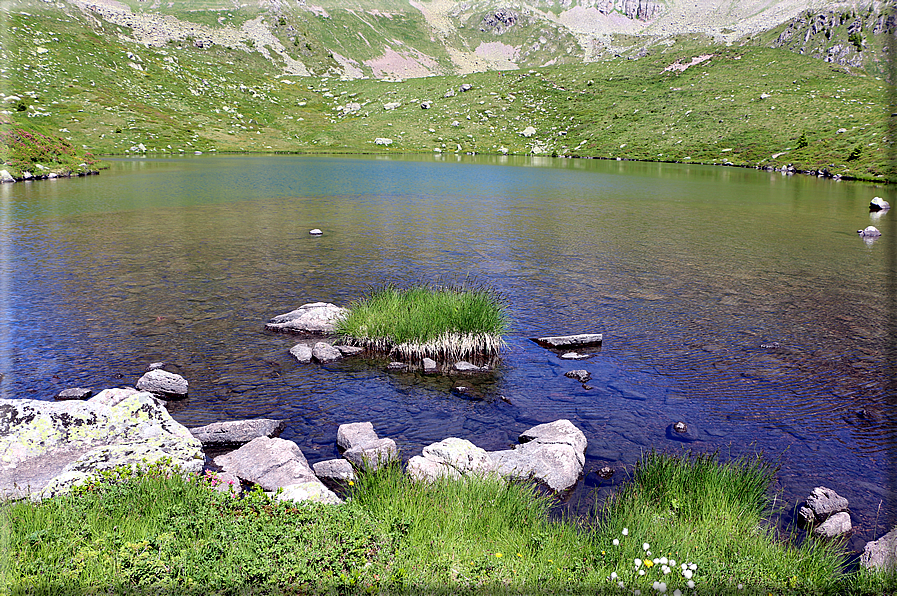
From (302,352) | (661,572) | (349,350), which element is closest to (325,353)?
(302,352)

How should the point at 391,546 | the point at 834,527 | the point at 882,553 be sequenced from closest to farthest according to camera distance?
the point at 391,546 < the point at 882,553 < the point at 834,527

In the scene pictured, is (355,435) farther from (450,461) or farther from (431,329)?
(431,329)

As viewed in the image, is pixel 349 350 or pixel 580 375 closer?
pixel 580 375

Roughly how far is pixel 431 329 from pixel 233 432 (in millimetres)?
7733

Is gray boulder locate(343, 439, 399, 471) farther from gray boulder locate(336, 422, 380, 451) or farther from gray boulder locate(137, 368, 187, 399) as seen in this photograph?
gray boulder locate(137, 368, 187, 399)

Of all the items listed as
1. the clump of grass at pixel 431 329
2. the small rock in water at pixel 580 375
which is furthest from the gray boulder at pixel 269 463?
the small rock in water at pixel 580 375

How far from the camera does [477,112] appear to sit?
18525cm

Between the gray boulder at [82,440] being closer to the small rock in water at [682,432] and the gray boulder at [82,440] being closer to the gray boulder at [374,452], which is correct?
the gray boulder at [374,452]

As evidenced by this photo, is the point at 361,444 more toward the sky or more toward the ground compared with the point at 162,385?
more toward the ground

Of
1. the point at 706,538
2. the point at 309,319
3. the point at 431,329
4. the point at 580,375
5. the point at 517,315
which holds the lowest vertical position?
the point at 706,538

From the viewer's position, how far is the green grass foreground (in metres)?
7.59

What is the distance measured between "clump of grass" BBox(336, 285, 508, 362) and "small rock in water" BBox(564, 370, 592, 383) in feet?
9.37

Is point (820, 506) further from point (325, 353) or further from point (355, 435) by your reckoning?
point (325, 353)

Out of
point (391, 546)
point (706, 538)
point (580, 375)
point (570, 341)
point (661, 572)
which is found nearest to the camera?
point (661, 572)
